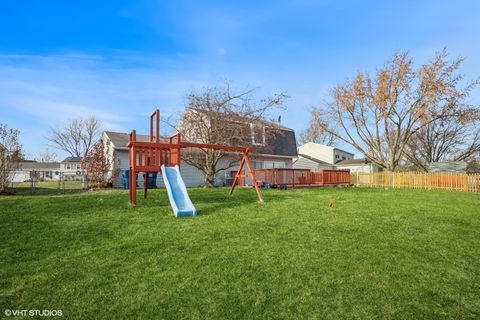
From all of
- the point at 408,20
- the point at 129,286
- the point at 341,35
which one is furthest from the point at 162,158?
the point at 408,20

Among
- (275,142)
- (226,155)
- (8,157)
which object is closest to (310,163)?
(275,142)

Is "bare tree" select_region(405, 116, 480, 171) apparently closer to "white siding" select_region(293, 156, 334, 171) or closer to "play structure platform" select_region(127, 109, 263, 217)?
"white siding" select_region(293, 156, 334, 171)

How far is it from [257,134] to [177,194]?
14.0m

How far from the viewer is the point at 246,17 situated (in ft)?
38.5

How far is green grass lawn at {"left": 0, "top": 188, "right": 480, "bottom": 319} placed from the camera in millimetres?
3455

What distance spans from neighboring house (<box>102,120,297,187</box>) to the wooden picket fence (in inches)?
259

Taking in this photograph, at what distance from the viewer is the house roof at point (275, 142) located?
77.2 ft

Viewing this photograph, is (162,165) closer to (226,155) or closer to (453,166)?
(226,155)

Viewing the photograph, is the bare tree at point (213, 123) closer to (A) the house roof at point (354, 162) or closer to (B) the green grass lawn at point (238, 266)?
(B) the green grass lawn at point (238, 266)

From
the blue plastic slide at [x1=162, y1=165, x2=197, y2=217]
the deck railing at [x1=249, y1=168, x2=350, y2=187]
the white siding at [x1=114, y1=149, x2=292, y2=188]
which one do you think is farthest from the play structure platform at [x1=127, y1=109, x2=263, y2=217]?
the white siding at [x1=114, y1=149, x2=292, y2=188]

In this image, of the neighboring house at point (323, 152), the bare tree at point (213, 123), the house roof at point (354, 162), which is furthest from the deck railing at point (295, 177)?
the neighboring house at point (323, 152)

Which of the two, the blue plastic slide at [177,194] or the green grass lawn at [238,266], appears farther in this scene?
the blue plastic slide at [177,194]

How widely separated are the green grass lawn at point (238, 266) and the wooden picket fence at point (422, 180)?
17473mm

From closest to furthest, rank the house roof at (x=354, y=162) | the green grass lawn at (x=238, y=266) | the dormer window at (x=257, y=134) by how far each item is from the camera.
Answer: the green grass lawn at (x=238, y=266)
the dormer window at (x=257, y=134)
the house roof at (x=354, y=162)
